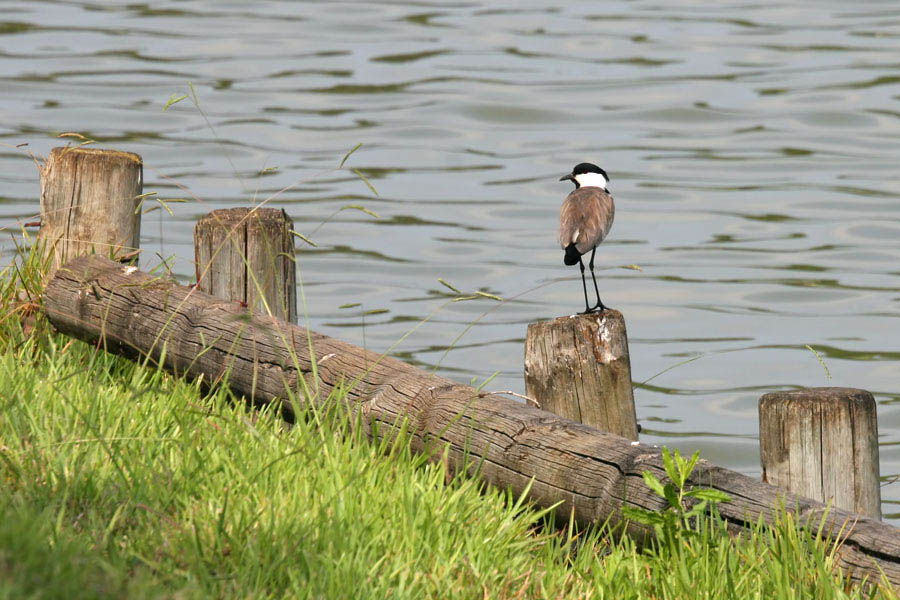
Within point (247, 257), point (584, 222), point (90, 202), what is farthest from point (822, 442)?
point (90, 202)

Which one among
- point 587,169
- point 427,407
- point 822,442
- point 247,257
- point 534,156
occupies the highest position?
point 534,156

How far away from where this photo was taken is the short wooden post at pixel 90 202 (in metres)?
6.32

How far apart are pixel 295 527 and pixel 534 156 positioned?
11907 mm

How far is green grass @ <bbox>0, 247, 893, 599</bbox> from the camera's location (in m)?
3.47

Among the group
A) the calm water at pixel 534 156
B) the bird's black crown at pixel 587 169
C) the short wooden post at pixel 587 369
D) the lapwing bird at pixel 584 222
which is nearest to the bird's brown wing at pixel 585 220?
the lapwing bird at pixel 584 222

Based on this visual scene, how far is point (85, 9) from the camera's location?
71.4 ft

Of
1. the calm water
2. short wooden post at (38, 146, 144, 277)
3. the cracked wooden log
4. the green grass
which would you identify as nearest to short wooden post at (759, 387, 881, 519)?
the cracked wooden log

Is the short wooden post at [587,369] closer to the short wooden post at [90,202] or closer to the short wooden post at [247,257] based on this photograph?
the short wooden post at [247,257]

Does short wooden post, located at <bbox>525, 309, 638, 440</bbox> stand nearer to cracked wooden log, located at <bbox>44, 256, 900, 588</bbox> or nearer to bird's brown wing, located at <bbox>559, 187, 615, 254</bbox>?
cracked wooden log, located at <bbox>44, 256, 900, 588</bbox>

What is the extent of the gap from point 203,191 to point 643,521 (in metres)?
9.91

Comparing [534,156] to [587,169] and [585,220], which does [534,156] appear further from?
[585,220]

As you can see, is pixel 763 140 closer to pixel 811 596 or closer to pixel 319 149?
pixel 319 149

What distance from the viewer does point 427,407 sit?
15.9 feet

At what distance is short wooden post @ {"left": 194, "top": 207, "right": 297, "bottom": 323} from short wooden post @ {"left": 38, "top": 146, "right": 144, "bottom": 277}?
0.47 metres
